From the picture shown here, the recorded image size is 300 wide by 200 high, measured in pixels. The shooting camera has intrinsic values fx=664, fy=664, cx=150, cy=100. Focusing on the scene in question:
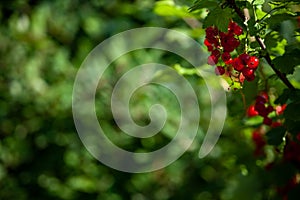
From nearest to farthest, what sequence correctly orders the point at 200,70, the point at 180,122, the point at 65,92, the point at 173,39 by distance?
the point at 200,70, the point at 173,39, the point at 180,122, the point at 65,92

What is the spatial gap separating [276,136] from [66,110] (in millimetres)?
1607

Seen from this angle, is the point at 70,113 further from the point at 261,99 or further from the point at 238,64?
the point at 238,64

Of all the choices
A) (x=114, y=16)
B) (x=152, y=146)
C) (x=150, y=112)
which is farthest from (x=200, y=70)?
(x=114, y=16)

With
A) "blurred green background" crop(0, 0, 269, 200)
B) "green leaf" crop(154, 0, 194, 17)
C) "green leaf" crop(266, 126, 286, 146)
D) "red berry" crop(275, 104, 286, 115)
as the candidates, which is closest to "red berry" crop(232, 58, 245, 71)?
"green leaf" crop(266, 126, 286, 146)

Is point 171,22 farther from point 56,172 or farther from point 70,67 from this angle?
point 56,172

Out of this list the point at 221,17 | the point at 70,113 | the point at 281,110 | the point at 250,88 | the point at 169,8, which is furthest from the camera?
the point at 70,113

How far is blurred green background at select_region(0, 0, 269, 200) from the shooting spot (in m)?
2.55

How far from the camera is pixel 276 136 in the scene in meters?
1.30

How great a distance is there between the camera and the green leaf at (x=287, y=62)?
3.51 feet

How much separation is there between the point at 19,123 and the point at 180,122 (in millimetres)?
1126

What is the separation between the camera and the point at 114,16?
9.92ft

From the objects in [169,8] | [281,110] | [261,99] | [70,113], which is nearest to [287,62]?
[261,99]

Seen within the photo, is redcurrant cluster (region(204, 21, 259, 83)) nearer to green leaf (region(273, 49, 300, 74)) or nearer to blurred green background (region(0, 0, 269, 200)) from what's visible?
green leaf (region(273, 49, 300, 74))

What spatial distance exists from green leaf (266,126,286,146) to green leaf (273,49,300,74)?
0.79 feet
